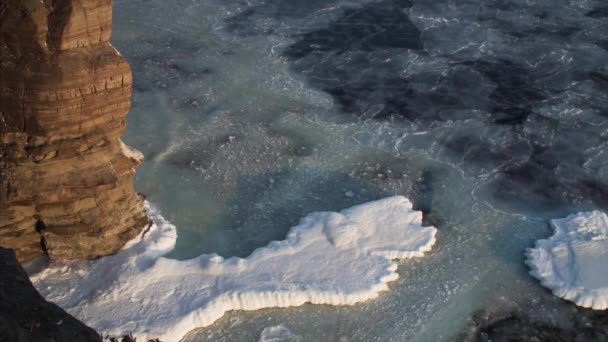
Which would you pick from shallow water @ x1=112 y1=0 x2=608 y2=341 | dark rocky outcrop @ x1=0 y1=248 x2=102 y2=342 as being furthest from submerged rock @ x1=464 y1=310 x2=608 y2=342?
dark rocky outcrop @ x1=0 y1=248 x2=102 y2=342

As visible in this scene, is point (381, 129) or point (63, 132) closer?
point (63, 132)

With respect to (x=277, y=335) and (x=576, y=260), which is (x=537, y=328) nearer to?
(x=576, y=260)

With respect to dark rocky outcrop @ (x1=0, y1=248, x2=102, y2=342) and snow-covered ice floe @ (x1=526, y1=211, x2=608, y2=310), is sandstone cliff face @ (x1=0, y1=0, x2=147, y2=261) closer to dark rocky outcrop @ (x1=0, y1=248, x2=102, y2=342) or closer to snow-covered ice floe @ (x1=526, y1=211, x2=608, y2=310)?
dark rocky outcrop @ (x1=0, y1=248, x2=102, y2=342)

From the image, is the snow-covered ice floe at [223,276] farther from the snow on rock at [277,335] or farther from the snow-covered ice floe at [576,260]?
the snow-covered ice floe at [576,260]

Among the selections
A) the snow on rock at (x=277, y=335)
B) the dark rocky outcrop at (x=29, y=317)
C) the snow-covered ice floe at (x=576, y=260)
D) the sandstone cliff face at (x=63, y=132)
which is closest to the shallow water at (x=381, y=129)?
the snow on rock at (x=277, y=335)

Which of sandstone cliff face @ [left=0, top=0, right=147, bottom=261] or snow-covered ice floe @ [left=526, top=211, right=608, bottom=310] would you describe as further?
snow-covered ice floe @ [left=526, top=211, right=608, bottom=310]

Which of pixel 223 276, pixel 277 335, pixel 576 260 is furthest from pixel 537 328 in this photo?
pixel 223 276

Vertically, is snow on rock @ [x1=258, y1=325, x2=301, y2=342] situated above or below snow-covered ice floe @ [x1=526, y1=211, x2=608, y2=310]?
below
